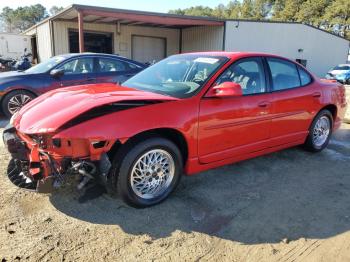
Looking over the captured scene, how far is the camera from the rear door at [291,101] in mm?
4348

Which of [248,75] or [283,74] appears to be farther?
[283,74]

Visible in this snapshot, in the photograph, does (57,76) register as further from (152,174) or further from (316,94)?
(316,94)

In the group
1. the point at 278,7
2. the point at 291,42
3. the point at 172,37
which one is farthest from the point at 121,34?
the point at 278,7

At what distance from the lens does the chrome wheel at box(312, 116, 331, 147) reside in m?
5.21

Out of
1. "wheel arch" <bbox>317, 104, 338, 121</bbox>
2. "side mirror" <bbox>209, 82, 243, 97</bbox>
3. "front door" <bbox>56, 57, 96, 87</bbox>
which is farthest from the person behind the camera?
"front door" <bbox>56, 57, 96, 87</bbox>

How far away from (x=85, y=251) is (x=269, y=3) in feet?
187

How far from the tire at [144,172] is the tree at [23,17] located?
96.6 meters

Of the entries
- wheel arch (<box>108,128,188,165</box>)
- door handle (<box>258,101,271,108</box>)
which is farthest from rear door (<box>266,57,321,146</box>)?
wheel arch (<box>108,128,188,165</box>)

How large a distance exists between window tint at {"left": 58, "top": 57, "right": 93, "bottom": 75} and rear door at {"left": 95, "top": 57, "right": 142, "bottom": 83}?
0.16 meters

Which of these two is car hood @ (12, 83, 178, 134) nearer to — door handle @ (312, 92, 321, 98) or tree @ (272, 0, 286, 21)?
door handle @ (312, 92, 321, 98)

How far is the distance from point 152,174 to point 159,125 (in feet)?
1.69

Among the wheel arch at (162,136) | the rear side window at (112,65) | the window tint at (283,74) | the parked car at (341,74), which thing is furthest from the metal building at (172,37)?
the wheel arch at (162,136)

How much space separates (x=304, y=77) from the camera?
4918 millimetres

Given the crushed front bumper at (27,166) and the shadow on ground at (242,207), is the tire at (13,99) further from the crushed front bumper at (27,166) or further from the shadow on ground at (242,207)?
the shadow on ground at (242,207)
